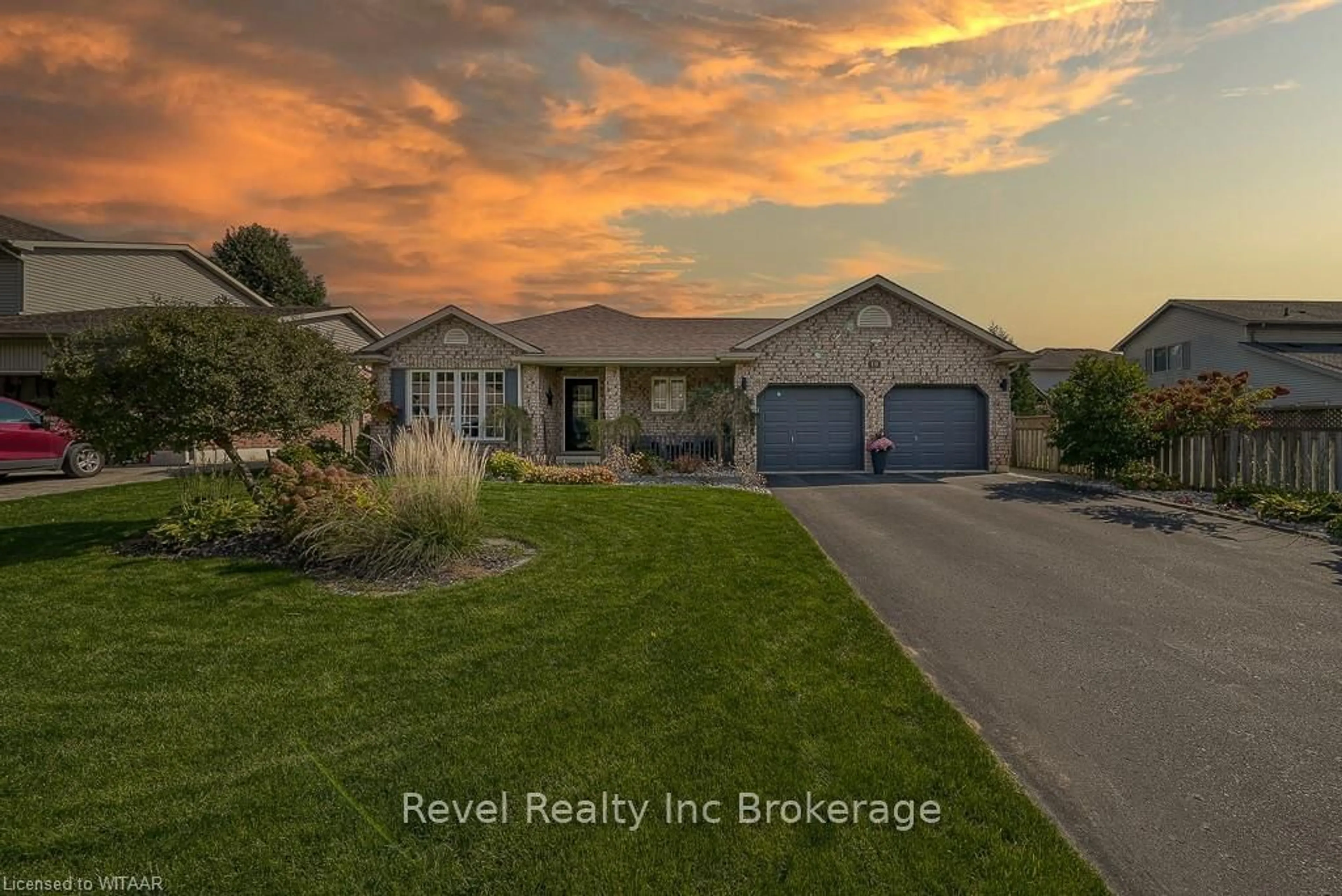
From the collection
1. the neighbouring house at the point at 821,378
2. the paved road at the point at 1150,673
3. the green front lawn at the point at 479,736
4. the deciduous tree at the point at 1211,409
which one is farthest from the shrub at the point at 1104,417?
the green front lawn at the point at 479,736

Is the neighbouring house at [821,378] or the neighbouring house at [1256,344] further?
the neighbouring house at [1256,344]

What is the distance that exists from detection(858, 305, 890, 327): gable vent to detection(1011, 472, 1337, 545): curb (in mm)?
5564

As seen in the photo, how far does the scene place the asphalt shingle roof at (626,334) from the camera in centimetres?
1908

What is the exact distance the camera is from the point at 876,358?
60.9 ft

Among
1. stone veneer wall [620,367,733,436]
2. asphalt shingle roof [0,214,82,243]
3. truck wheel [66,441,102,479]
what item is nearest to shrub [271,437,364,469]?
truck wheel [66,441,102,479]

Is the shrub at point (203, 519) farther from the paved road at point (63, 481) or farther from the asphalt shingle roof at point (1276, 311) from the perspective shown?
the asphalt shingle roof at point (1276, 311)

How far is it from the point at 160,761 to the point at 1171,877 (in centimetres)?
476

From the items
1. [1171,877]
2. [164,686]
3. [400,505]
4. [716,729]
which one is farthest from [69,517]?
[1171,877]

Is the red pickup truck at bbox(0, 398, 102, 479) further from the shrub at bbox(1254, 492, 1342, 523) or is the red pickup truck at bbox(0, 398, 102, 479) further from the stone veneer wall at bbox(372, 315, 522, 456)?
the shrub at bbox(1254, 492, 1342, 523)

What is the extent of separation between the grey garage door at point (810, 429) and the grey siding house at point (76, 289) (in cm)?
1263

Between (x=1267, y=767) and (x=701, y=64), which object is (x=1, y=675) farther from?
(x=701, y=64)

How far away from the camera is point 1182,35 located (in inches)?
383

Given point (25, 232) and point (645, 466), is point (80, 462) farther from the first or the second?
point (25, 232)

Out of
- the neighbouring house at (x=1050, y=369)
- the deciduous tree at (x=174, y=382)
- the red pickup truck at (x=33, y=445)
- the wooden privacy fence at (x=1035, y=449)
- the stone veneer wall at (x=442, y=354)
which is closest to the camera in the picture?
the deciduous tree at (x=174, y=382)
